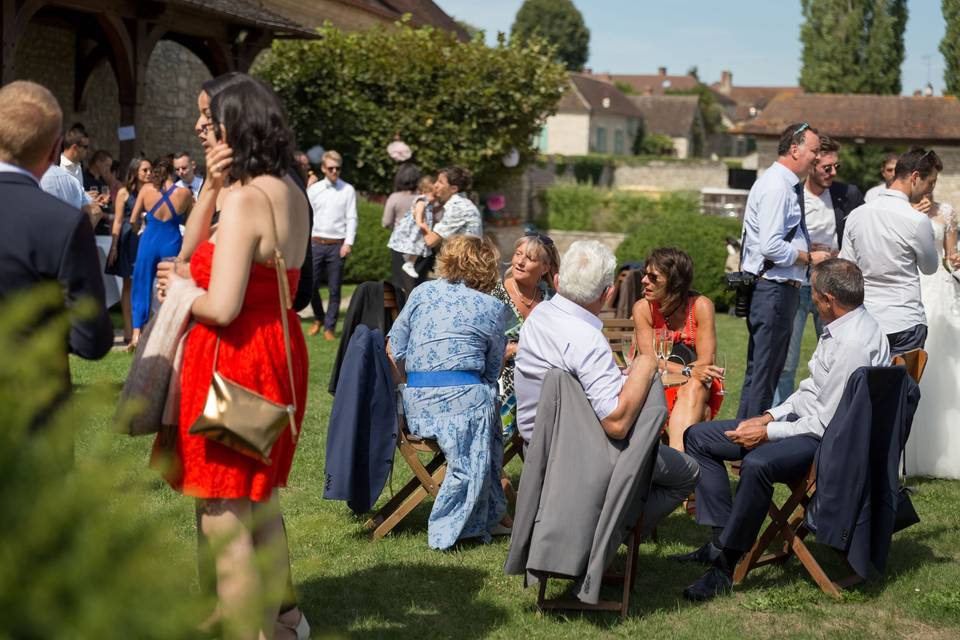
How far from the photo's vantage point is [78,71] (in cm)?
1934

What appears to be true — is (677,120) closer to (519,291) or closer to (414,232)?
(414,232)

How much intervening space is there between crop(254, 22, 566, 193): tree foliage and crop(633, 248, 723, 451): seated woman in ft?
57.1

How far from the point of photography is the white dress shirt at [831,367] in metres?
4.80

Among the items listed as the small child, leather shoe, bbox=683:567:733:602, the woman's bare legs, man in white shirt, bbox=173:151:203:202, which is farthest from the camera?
the small child

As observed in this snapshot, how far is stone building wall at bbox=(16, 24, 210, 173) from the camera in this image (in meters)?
18.3

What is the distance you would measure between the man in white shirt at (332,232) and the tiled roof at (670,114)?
7988 centimetres

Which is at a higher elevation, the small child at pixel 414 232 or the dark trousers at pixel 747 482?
the small child at pixel 414 232

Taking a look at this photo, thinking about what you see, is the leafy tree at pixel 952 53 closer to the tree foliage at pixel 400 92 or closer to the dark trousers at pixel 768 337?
the tree foliage at pixel 400 92

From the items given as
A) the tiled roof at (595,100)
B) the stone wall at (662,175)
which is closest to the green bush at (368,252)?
the stone wall at (662,175)

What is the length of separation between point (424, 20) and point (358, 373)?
98.1 ft

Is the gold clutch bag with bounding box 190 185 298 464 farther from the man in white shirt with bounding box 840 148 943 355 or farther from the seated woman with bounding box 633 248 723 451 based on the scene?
the man in white shirt with bounding box 840 148 943 355

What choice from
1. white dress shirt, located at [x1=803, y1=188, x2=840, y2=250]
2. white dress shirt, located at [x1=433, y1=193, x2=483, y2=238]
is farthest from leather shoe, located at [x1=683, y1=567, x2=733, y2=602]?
white dress shirt, located at [x1=433, y1=193, x2=483, y2=238]

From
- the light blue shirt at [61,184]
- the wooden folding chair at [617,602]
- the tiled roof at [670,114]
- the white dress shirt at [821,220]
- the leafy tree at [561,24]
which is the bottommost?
the wooden folding chair at [617,602]

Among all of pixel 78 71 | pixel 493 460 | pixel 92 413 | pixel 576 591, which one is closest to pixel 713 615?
pixel 576 591
